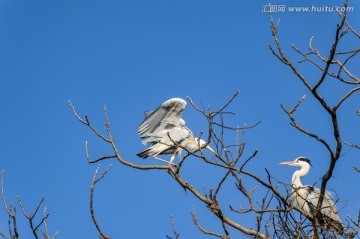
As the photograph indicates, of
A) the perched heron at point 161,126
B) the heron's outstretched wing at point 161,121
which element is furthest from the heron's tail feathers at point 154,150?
the heron's outstretched wing at point 161,121

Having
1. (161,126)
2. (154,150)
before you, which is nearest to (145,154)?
(154,150)

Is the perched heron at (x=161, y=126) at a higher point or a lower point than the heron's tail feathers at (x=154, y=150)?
higher

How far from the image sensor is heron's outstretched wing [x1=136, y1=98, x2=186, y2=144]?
8.74 metres

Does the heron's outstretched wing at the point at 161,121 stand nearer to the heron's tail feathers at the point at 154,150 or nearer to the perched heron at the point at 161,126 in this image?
the perched heron at the point at 161,126

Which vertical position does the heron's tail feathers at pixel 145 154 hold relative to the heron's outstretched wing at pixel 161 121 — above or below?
below

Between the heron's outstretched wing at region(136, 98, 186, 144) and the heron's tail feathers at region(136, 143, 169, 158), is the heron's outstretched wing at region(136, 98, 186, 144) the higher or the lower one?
the higher one

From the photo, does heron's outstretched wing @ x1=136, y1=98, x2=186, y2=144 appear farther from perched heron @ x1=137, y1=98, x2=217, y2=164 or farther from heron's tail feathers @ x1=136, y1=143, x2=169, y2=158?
heron's tail feathers @ x1=136, y1=143, x2=169, y2=158

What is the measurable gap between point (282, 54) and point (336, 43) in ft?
1.16

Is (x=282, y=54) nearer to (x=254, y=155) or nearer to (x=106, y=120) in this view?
(x=254, y=155)

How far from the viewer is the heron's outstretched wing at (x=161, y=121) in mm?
8742

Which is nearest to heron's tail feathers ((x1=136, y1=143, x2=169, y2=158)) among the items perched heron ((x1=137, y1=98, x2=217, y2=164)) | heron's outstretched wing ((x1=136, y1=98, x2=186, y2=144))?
perched heron ((x1=137, y1=98, x2=217, y2=164))

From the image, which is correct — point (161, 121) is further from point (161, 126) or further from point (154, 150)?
→ point (154, 150)

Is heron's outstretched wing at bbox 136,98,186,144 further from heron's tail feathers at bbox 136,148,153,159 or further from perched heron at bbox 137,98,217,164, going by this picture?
heron's tail feathers at bbox 136,148,153,159

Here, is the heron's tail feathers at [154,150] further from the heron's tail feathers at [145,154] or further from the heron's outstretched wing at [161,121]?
the heron's outstretched wing at [161,121]
